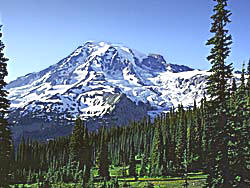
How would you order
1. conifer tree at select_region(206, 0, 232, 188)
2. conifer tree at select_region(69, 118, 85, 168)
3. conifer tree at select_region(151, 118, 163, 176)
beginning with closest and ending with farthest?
conifer tree at select_region(206, 0, 232, 188) < conifer tree at select_region(69, 118, 85, 168) < conifer tree at select_region(151, 118, 163, 176)

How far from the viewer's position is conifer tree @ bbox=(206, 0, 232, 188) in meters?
24.2

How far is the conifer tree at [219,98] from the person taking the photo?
2416 centimetres

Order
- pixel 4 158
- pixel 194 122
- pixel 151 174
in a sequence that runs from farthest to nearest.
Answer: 1. pixel 194 122
2. pixel 151 174
3. pixel 4 158

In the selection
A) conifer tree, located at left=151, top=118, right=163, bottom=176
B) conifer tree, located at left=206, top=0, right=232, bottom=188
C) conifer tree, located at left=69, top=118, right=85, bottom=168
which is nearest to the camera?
conifer tree, located at left=206, top=0, right=232, bottom=188

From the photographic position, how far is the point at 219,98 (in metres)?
25.2

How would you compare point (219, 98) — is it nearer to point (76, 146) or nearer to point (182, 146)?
point (76, 146)

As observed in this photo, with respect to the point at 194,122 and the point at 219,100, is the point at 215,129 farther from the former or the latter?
the point at 194,122

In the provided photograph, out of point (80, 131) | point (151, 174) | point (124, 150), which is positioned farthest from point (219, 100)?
point (124, 150)

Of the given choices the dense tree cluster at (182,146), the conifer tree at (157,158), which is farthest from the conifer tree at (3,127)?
the conifer tree at (157,158)

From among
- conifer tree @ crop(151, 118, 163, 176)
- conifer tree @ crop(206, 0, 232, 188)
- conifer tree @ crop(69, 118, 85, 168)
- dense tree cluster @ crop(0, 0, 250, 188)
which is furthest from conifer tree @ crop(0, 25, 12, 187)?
conifer tree @ crop(151, 118, 163, 176)

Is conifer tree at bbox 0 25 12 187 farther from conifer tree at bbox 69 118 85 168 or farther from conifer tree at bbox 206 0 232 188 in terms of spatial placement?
conifer tree at bbox 69 118 85 168

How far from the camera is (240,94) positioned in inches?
1612

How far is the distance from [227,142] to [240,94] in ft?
60.2

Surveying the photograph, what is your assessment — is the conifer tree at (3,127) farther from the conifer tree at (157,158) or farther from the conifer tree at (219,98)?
the conifer tree at (157,158)
